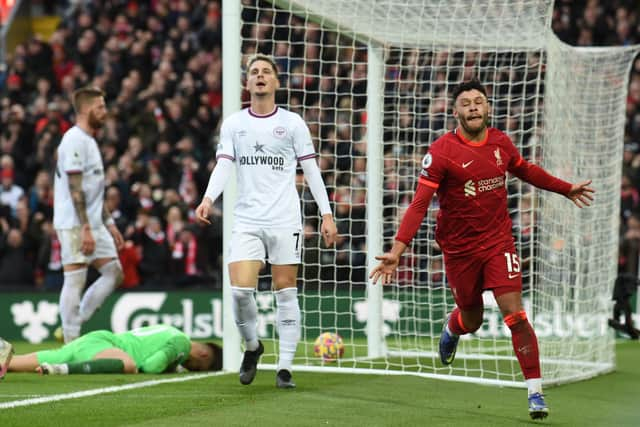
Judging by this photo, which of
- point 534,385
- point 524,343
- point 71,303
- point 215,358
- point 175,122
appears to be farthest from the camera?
point 175,122

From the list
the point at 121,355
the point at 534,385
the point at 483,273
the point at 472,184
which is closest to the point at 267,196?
the point at 472,184

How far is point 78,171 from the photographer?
35.3 feet

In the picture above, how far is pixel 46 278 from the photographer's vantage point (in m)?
16.1

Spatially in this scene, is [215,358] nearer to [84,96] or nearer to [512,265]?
[84,96]

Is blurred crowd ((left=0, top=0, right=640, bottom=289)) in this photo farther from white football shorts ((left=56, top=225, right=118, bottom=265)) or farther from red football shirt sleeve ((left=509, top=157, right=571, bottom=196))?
red football shirt sleeve ((left=509, top=157, right=571, bottom=196))

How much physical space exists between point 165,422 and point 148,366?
287 cm

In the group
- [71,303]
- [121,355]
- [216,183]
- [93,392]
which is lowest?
[93,392]

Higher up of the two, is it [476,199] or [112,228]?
[476,199]

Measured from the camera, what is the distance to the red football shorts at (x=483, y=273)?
7414 millimetres

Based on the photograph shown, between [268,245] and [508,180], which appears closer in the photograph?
[268,245]

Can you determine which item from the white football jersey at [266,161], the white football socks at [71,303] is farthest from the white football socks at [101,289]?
the white football jersey at [266,161]

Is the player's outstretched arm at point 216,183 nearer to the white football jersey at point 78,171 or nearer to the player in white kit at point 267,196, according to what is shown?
the player in white kit at point 267,196

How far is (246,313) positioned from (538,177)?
7.44 feet

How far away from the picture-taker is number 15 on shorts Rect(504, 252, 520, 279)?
7.42 metres
